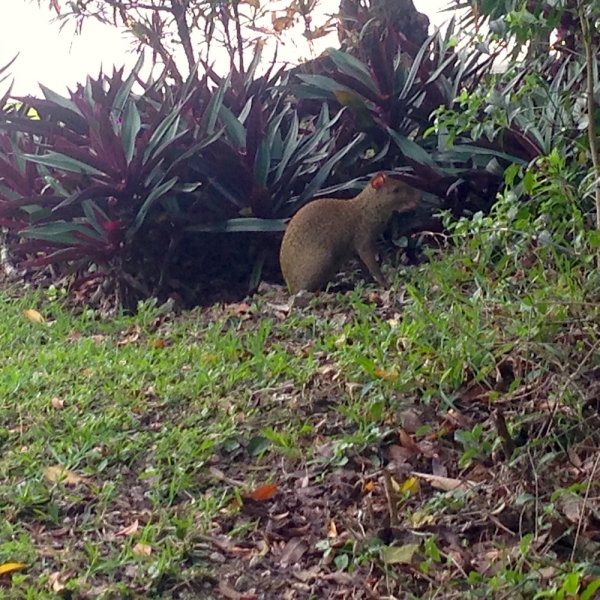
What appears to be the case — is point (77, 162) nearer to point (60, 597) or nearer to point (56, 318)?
point (56, 318)

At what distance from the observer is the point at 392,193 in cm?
429

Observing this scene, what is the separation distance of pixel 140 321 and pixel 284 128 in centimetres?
178

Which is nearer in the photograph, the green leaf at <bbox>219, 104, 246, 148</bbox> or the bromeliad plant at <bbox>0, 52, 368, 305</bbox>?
the bromeliad plant at <bbox>0, 52, 368, 305</bbox>

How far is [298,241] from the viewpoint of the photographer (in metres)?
4.24

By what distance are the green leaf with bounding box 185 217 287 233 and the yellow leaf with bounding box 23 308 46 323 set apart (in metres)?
0.96

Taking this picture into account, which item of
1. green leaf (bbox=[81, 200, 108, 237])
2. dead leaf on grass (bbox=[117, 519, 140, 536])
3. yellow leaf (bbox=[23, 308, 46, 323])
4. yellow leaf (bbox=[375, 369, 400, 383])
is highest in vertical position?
green leaf (bbox=[81, 200, 108, 237])

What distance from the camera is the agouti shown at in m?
4.23

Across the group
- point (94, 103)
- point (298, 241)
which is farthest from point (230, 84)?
point (298, 241)

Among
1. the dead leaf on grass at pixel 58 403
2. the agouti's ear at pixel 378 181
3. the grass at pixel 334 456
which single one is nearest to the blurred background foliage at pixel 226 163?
the agouti's ear at pixel 378 181

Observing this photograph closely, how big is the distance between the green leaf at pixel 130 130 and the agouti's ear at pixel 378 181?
1.35m

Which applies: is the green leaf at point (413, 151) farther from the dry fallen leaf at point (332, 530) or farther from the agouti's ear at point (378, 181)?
the dry fallen leaf at point (332, 530)

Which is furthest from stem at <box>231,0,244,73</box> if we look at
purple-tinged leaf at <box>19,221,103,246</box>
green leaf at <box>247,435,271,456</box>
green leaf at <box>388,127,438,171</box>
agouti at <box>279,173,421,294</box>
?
green leaf at <box>247,435,271,456</box>

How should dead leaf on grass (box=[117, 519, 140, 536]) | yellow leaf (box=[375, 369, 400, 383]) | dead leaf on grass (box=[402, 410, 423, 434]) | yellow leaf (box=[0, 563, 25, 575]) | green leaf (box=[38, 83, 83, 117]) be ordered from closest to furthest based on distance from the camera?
yellow leaf (box=[0, 563, 25, 575]) < dead leaf on grass (box=[117, 519, 140, 536]) < dead leaf on grass (box=[402, 410, 423, 434]) < yellow leaf (box=[375, 369, 400, 383]) < green leaf (box=[38, 83, 83, 117])

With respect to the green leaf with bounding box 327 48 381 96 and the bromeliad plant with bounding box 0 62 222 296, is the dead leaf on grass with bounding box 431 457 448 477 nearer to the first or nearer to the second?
the bromeliad plant with bounding box 0 62 222 296
